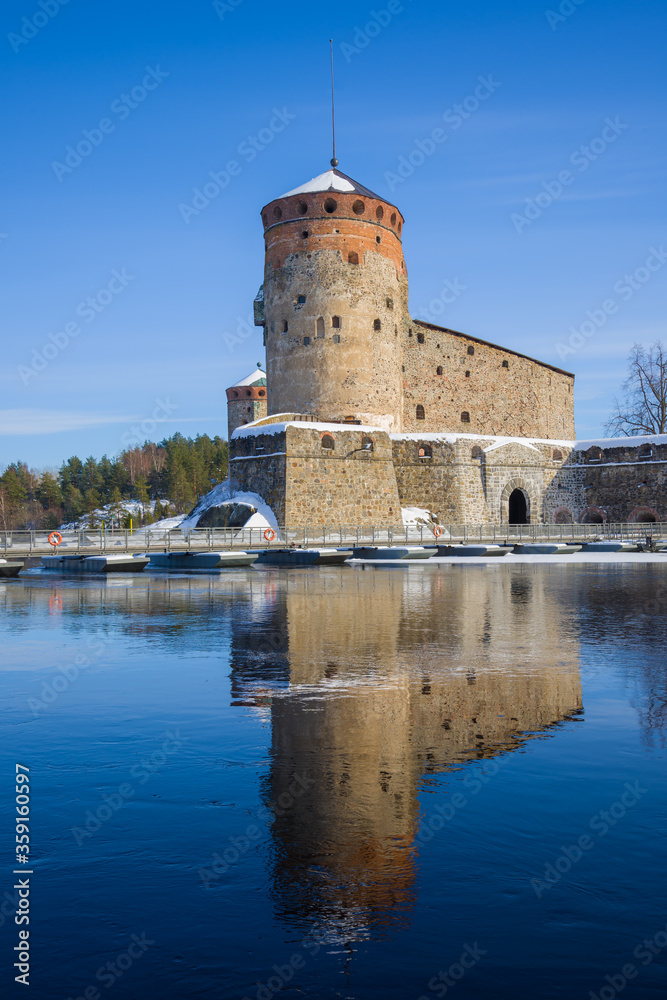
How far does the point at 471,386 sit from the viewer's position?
53938 millimetres

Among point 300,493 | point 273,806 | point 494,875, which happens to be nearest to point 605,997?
point 494,875

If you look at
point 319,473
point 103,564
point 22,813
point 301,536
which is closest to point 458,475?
point 319,473

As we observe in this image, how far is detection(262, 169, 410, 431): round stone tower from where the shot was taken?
154ft

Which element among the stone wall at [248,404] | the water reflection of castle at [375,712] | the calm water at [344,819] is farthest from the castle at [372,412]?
the calm water at [344,819]

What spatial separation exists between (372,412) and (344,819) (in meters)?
43.2

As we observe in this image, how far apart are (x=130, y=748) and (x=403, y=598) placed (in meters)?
13.0

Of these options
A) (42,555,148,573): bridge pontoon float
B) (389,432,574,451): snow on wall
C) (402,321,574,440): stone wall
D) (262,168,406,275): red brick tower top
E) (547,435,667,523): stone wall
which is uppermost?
(262,168,406,275): red brick tower top

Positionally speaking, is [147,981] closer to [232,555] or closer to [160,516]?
[232,555]

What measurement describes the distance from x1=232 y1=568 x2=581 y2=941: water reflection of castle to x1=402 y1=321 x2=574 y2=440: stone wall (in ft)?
115

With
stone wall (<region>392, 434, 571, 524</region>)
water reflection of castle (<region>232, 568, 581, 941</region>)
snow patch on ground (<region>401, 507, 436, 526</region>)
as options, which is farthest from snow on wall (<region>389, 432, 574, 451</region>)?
water reflection of castle (<region>232, 568, 581, 941</region>)

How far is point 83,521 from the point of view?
351ft

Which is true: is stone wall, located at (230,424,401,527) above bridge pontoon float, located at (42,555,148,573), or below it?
above

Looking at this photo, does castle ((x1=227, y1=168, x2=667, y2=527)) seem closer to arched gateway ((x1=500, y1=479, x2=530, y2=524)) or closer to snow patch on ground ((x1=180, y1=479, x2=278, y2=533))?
arched gateway ((x1=500, y1=479, x2=530, y2=524))

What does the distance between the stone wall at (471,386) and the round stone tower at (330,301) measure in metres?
3.57
